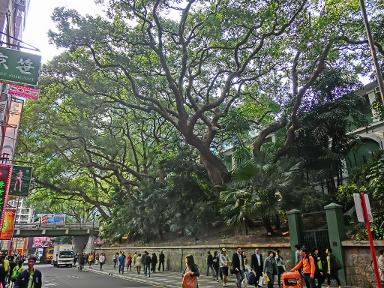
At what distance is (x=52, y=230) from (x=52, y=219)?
3696 millimetres

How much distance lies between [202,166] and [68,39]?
1138 centimetres

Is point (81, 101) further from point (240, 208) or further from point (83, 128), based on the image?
point (240, 208)

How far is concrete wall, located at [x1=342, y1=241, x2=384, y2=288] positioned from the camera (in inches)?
427

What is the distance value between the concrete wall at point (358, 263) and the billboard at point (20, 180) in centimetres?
1474

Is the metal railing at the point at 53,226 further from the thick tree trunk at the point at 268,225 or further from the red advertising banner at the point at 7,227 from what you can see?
the thick tree trunk at the point at 268,225

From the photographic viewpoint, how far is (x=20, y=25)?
2602cm

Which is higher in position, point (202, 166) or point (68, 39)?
point (68, 39)

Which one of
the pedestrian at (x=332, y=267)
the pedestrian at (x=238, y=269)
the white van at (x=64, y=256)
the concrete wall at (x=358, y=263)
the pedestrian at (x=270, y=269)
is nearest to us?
the concrete wall at (x=358, y=263)

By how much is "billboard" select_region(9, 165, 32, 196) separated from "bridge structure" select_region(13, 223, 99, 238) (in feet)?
123

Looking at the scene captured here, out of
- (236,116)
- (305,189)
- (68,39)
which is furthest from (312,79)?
(68,39)

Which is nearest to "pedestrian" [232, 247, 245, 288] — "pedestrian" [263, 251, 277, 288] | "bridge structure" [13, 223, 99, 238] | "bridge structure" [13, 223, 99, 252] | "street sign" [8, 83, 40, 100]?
"pedestrian" [263, 251, 277, 288]

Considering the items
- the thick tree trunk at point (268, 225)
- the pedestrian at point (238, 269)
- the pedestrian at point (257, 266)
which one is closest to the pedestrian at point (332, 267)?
the pedestrian at point (257, 266)

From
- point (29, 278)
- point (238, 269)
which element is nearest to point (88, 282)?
point (238, 269)

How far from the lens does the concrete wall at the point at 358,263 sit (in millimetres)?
10844
